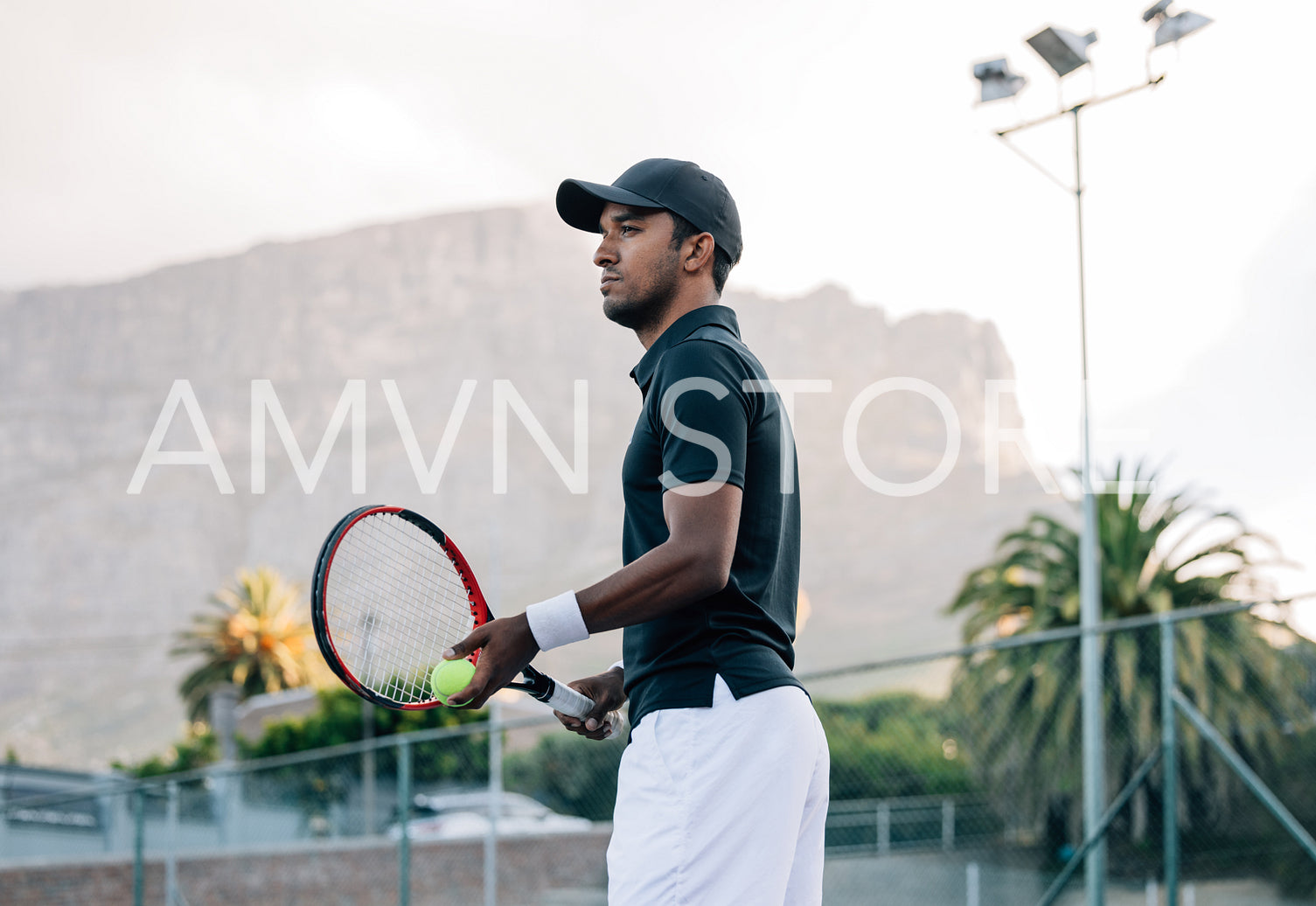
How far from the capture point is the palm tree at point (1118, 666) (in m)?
14.7

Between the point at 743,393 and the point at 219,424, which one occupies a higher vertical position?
the point at 219,424

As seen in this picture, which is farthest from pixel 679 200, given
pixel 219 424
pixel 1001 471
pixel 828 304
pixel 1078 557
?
pixel 828 304

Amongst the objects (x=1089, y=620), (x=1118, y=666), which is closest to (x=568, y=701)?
(x=1089, y=620)

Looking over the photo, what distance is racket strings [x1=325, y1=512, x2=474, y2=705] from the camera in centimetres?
263

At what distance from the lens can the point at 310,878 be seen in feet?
44.1

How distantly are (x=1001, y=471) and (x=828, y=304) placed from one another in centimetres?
3753

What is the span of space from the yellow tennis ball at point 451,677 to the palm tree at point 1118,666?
40.3ft

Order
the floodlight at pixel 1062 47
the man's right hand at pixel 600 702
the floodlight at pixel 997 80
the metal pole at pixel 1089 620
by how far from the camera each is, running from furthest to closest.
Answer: the floodlight at pixel 997 80 → the floodlight at pixel 1062 47 → the metal pole at pixel 1089 620 → the man's right hand at pixel 600 702

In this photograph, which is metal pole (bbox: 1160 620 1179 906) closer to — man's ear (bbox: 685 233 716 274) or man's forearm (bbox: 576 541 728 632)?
man's ear (bbox: 685 233 716 274)

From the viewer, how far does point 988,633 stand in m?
21.3

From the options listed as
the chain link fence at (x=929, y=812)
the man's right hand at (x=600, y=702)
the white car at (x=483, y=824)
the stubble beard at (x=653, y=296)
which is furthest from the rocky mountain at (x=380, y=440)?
the stubble beard at (x=653, y=296)

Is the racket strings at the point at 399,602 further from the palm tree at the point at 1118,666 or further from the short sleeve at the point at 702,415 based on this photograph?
the palm tree at the point at 1118,666

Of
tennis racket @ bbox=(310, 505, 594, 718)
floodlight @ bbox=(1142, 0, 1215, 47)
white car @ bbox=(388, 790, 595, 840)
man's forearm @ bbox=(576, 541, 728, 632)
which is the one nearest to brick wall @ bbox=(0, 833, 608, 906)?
white car @ bbox=(388, 790, 595, 840)

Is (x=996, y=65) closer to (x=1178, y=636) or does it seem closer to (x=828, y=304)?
(x=1178, y=636)
